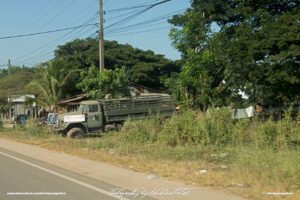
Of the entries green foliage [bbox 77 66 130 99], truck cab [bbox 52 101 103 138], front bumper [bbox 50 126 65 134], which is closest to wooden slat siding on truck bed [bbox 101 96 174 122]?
truck cab [bbox 52 101 103 138]

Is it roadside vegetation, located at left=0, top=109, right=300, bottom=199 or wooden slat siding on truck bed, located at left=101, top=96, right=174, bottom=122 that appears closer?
roadside vegetation, located at left=0, top=109, right=300, bottom=199

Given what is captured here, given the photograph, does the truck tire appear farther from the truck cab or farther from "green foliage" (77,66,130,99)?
"green foliage" (77,66,130,99)

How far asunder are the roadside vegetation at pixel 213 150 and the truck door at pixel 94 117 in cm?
230

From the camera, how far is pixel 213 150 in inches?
416

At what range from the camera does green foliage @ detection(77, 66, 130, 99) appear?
61.7 ft

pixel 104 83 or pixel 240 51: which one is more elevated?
pixel 240 51

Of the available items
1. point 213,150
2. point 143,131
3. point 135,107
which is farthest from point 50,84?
point 213,150

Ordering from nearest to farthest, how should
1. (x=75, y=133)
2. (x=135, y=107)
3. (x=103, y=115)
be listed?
(x=75, y=133) → (x=103, y=115) → (x=135, y=107)

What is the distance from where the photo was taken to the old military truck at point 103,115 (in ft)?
55.9

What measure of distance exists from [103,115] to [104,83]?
7.79 feet

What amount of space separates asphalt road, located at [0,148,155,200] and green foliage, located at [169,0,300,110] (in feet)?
29.8

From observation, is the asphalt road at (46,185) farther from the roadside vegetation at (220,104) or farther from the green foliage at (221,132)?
the green foliage at (221,132)

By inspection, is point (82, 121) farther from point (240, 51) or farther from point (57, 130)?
point (240, 51)

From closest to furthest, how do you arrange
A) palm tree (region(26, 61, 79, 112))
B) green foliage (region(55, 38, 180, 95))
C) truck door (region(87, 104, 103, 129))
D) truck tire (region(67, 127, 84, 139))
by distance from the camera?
1. truck tire (region(67, 127, 84, 139))
2. truck door (region(87, 104, 103, 129))
3. palm tree (region(26, 61, 79, 112))
4. green foliage (region(55, 38, 180, 95))
